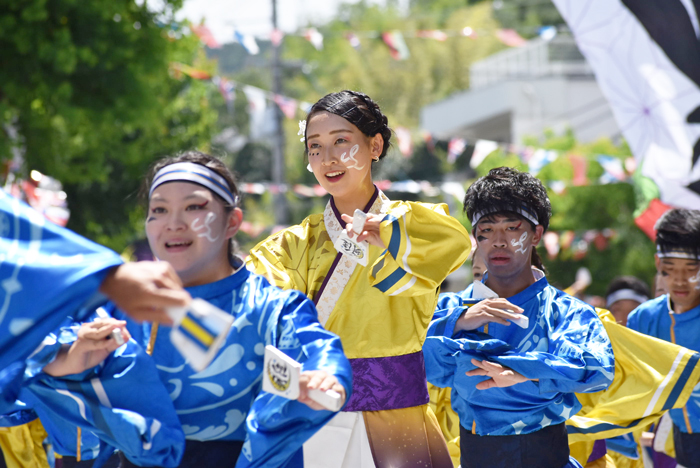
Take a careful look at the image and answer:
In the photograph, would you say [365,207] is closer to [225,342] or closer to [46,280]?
[225,342]

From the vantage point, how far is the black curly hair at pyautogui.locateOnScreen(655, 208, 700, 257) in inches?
163

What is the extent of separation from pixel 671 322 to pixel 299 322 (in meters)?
2.58

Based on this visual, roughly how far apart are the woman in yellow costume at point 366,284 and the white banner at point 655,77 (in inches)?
101

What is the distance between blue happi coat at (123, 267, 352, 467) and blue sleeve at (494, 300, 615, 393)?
790mm

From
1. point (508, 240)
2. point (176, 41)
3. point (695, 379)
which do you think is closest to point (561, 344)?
point (508, 240)

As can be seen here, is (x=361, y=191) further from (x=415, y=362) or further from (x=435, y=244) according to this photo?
(x=415, y=362)

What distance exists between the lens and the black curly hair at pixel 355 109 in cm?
308

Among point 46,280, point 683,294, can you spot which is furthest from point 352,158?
point 683,294

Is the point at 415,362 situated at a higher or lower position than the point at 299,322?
lower

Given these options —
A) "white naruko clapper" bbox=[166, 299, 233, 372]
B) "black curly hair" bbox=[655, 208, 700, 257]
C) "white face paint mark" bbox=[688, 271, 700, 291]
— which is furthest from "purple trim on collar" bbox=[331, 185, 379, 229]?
"white face paint mark" bbox=[688, 271, 700, 291]

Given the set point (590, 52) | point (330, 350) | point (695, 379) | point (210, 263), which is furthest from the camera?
point (590, 52)

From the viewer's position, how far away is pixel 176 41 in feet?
28.7

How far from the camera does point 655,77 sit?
517 centimetres

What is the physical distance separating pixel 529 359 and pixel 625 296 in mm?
3585
